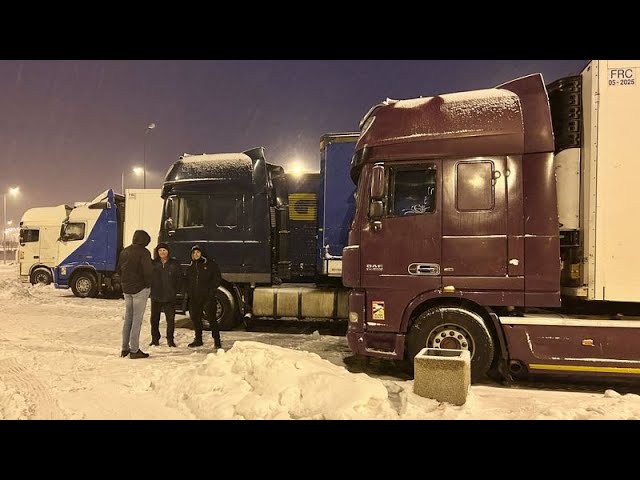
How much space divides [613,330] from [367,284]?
9.33 feet

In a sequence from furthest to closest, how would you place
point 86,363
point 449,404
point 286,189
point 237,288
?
point 286,189
point 237,288
point 86,363
point 449,404

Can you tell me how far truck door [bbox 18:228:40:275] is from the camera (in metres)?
17.5

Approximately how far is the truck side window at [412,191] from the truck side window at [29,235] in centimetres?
1661

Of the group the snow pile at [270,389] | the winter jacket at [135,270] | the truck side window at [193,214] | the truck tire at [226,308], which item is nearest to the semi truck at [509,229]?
the snow pile at [270,389]

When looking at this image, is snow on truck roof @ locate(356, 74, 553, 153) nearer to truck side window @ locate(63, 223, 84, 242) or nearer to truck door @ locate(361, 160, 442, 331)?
truck door @ locate(361, 160, 442, 331)

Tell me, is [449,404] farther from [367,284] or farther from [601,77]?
[601,77]

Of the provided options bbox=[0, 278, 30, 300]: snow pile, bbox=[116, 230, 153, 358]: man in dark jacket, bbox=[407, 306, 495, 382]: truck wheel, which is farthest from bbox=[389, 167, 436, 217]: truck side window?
bbox=[0, 278, 30, 300]: snow pile

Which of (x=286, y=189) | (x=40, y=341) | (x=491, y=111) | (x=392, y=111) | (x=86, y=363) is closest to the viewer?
(x=491, y=111)

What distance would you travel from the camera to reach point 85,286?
50.8 ft

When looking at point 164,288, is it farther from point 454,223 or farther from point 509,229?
point 509,229

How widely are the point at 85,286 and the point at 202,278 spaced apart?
984cm

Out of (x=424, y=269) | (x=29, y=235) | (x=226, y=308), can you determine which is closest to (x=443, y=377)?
(x=424, y=269)

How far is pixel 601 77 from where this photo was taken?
5191mm

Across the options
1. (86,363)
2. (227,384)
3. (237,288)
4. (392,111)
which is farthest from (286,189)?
(227,384)
